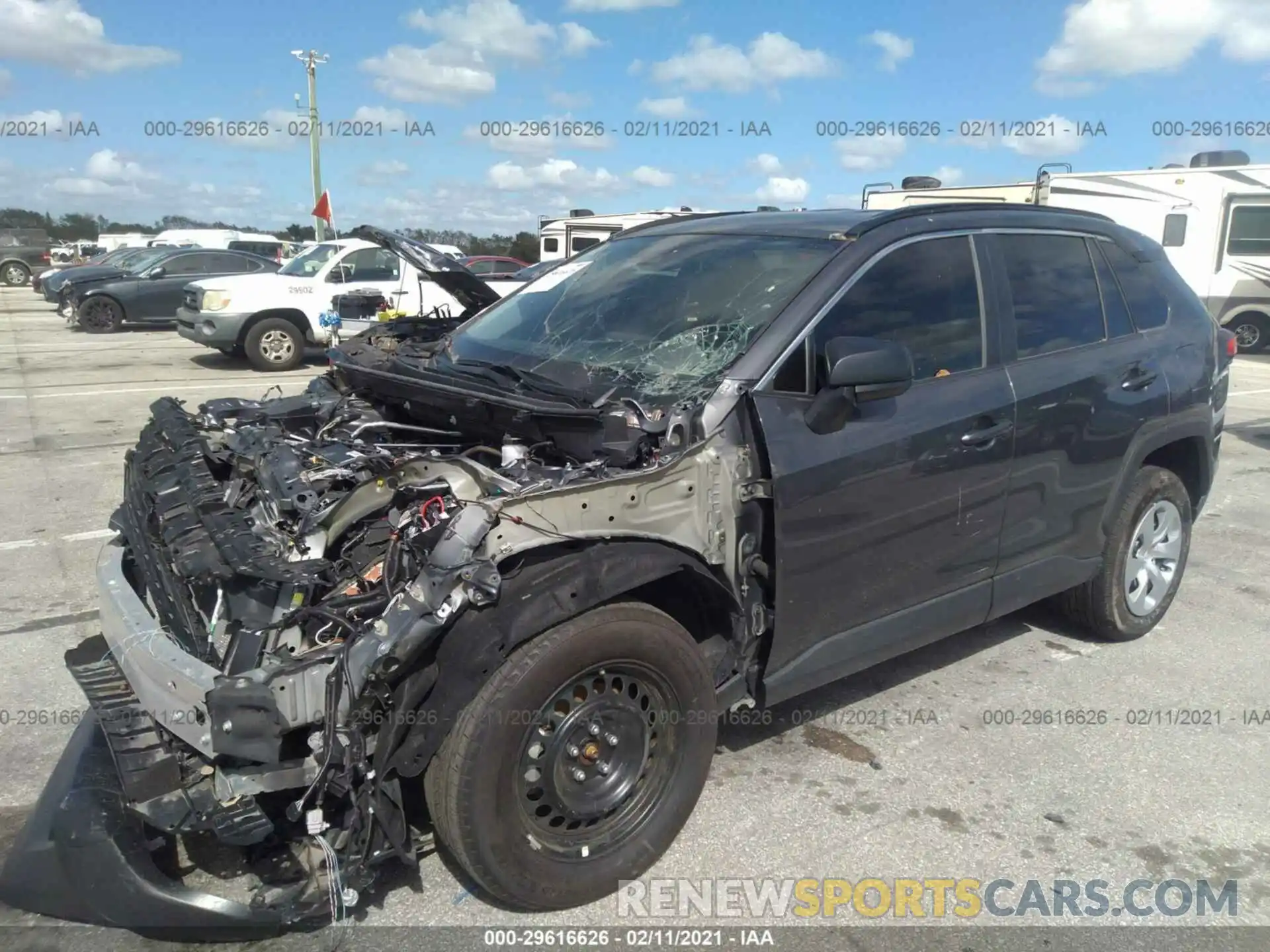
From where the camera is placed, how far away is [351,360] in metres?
4.19

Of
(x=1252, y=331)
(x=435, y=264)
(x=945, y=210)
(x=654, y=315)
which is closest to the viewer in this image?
(x=654, y=315)

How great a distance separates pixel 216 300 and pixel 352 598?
1181 cm

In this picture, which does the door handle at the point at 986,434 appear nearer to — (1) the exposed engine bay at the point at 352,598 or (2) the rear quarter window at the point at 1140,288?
(1) the exposed engine bay at the point at 352,598

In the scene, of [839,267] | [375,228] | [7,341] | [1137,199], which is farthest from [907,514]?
[7,341]

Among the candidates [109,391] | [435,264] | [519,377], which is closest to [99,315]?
[109,391]

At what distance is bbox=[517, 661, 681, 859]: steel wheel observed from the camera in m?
2.73

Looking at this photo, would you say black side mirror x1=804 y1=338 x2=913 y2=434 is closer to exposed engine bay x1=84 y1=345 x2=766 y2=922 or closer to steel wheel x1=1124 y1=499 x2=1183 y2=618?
exposed engine bay x1=84 y1=345 x2=766 y2=922

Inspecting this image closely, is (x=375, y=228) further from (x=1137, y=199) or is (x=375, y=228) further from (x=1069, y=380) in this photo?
(x=1137, y=199)

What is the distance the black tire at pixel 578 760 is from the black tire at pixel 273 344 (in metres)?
11.8

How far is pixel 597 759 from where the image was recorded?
284 centimetres

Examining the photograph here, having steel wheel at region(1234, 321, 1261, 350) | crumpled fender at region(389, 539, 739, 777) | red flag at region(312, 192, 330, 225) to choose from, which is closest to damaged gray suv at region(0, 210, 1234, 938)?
crumpled fender at region(389, 539, 739, 777)

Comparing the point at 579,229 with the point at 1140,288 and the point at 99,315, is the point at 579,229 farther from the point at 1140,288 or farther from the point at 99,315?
the point at 1140,288

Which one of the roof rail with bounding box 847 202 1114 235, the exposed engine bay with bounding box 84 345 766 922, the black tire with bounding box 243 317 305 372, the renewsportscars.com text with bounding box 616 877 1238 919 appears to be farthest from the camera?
the black tire with bounding box 243 317 305 372

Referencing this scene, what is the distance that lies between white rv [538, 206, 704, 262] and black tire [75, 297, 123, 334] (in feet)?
27.6
